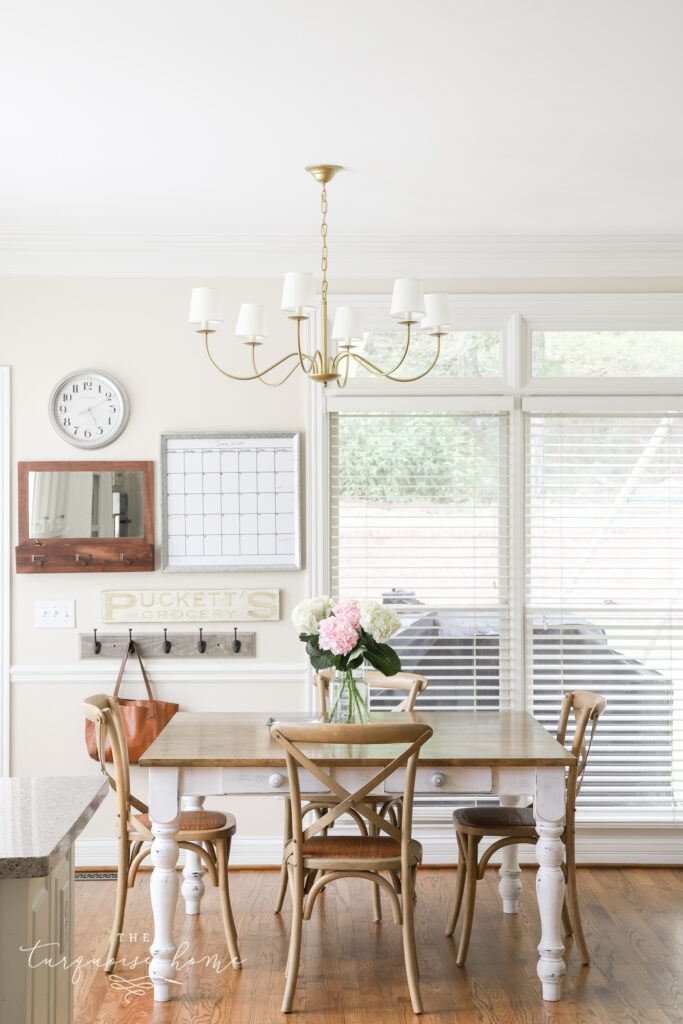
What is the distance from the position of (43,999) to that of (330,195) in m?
2.96

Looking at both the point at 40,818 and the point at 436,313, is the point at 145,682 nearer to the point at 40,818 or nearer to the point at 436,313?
the point at 436,313

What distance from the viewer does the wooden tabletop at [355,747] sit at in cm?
310

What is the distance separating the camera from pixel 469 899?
3.36 m

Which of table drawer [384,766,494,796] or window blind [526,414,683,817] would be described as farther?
window blind [526,414,683,817]

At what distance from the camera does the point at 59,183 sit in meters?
3.71

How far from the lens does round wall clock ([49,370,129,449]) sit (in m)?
4.38

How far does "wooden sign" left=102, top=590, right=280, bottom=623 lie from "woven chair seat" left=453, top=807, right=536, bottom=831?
4.22ft

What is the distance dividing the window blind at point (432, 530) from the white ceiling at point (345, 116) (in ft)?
2.97

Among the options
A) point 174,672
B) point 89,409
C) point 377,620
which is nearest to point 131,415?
point 89,409

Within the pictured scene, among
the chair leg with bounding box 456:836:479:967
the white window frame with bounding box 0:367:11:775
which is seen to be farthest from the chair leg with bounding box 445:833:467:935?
the white window frame with bounding box 0:367:11:775

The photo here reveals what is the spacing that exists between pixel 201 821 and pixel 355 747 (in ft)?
2.08

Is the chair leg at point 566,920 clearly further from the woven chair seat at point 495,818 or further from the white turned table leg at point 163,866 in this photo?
the white turned table leg at point 163,866

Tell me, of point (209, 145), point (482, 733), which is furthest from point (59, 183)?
point (482, 733)

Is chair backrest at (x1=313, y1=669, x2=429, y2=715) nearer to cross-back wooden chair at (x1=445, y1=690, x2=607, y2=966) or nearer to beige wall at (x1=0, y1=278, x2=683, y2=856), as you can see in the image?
beige wall at (x1=0, y1=278, x2=683, y2=856)
